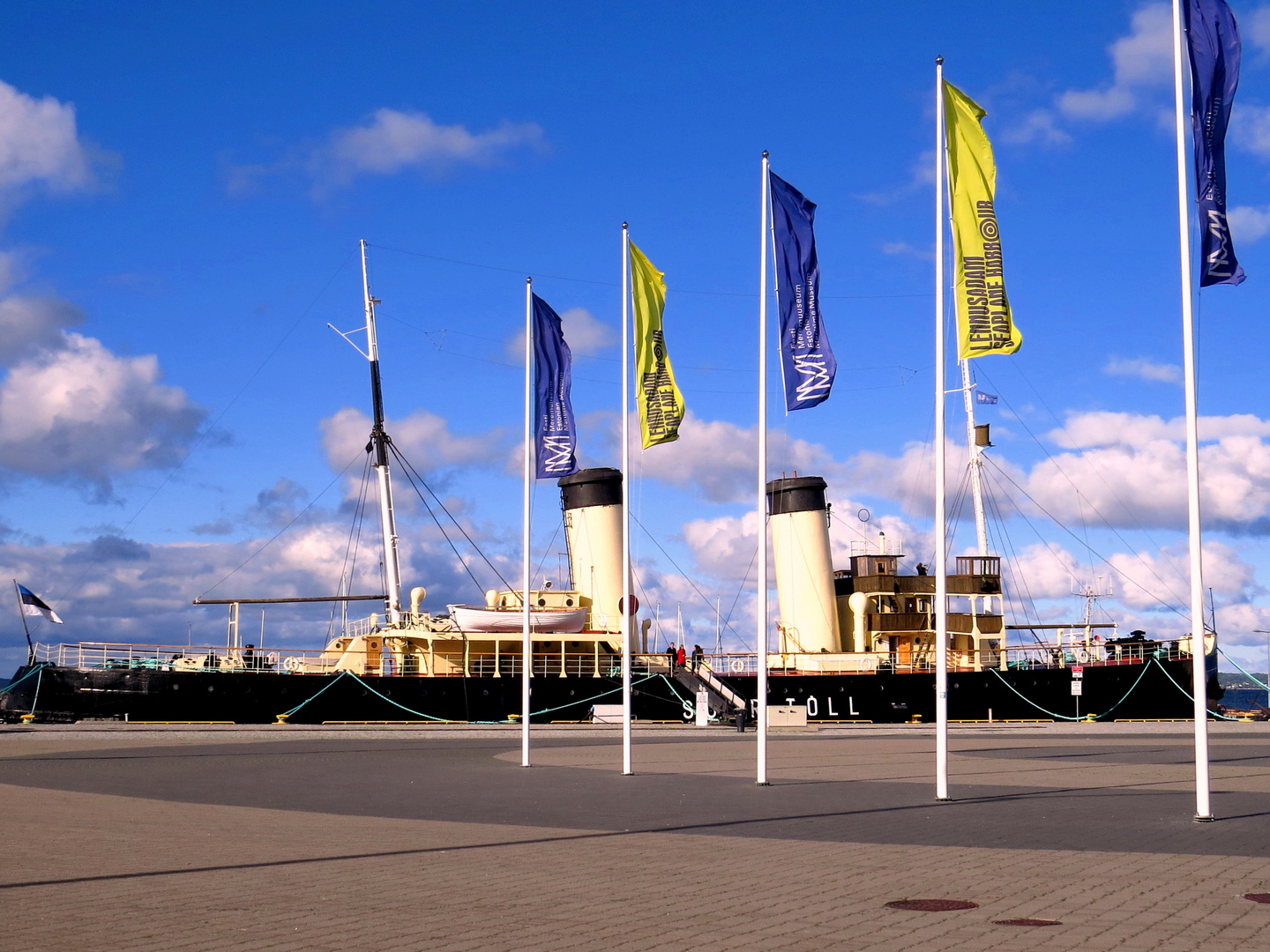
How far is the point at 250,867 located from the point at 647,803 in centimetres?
668

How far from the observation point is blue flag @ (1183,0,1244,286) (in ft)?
46.4

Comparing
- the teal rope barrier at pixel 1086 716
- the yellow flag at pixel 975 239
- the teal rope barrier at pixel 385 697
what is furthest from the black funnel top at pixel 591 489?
the yellow flag at pixel 975 239

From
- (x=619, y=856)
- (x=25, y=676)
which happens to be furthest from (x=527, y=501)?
(x=25, y=676)

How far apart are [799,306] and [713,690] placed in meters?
27.8

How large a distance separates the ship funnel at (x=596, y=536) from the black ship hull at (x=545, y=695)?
3.77 metres

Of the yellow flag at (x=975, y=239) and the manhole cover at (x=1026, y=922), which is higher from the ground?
the yellow flag at (x=975, y=239)

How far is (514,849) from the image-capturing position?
446 inches

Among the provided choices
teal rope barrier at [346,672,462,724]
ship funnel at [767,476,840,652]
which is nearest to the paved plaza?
teal rope barrier at [346,672,462,724]

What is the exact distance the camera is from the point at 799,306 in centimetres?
1875

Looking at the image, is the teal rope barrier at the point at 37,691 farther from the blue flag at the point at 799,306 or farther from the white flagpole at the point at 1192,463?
the white flagpole at the point at 1192,463

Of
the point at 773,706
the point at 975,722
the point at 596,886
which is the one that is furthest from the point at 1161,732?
the point at 596,886

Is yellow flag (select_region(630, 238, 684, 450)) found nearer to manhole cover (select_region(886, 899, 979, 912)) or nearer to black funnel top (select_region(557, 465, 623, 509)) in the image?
manhole cover (select_region(886, 899, 979, 912))

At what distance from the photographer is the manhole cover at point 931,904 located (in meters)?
8.25

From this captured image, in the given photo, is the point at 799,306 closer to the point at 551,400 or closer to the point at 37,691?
the point at 551,400
